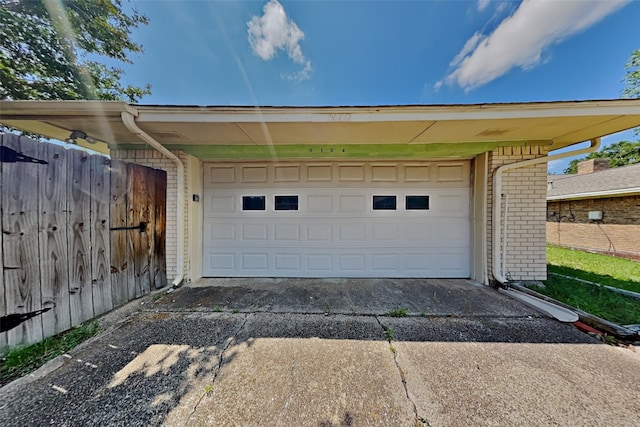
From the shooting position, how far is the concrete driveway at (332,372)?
4.72 feet

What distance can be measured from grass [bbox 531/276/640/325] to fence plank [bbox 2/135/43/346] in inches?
241

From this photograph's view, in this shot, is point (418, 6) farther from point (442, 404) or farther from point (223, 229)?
point (442, 404)

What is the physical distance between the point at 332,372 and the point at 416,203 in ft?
10.7

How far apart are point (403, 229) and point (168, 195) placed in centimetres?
421

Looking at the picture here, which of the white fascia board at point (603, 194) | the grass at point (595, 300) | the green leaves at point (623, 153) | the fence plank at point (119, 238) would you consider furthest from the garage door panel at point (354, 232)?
the green leaves at point (623, 153)

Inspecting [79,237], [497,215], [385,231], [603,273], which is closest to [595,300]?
[497,215]

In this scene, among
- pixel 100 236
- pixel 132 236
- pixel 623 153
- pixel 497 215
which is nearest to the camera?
pixel 100 236

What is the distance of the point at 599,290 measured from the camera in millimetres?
3451

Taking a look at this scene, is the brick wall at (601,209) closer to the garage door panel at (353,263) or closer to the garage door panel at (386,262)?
the garage door panel at (386,262)

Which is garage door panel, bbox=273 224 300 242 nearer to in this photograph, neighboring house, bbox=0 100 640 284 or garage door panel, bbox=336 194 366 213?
neighboring house, bbox=0 100 640 284

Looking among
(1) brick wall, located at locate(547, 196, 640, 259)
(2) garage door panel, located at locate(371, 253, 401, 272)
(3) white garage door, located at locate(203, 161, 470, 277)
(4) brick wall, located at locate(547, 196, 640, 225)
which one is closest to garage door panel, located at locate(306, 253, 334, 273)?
(3) white garage door, located at locate(203, 161, 470, 277)

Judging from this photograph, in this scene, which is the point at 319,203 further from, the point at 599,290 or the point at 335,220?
the point at 599,290

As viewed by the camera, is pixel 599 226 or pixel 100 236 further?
pixel 599 226

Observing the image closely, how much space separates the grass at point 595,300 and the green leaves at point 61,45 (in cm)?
1044
